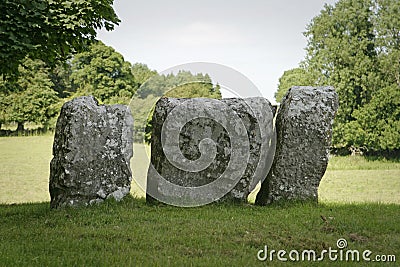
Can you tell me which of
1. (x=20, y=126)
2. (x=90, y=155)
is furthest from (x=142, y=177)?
(x=20, y=126)

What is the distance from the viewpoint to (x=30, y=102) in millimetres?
37031

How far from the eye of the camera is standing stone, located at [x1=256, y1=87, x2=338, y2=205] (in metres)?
9.34

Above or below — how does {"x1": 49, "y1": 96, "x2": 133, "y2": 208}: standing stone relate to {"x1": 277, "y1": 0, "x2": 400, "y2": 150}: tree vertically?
below

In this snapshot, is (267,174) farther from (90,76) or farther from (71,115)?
(90,76)

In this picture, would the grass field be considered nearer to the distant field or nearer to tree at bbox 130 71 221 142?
tree at bbox 130 71 221 142

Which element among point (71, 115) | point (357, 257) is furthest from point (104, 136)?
point (357, 257)

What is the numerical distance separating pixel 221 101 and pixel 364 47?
21.4 m

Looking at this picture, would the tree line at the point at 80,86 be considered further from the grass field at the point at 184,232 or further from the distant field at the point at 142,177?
the grass field at the point at 184,232

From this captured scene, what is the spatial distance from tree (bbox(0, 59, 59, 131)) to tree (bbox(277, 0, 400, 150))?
20630 mm

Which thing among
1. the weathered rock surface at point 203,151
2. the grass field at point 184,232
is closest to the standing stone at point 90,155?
the grass field at point 184,232

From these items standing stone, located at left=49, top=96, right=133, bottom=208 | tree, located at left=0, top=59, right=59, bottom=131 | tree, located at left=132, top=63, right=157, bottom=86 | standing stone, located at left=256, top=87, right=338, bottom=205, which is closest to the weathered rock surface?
standing stone, located at left=256, top=87, right=338, bottom=205

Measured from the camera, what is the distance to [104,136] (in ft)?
29.8

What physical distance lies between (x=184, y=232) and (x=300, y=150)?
3612 millimetres

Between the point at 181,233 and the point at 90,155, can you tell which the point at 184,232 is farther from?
the point at 90,155
